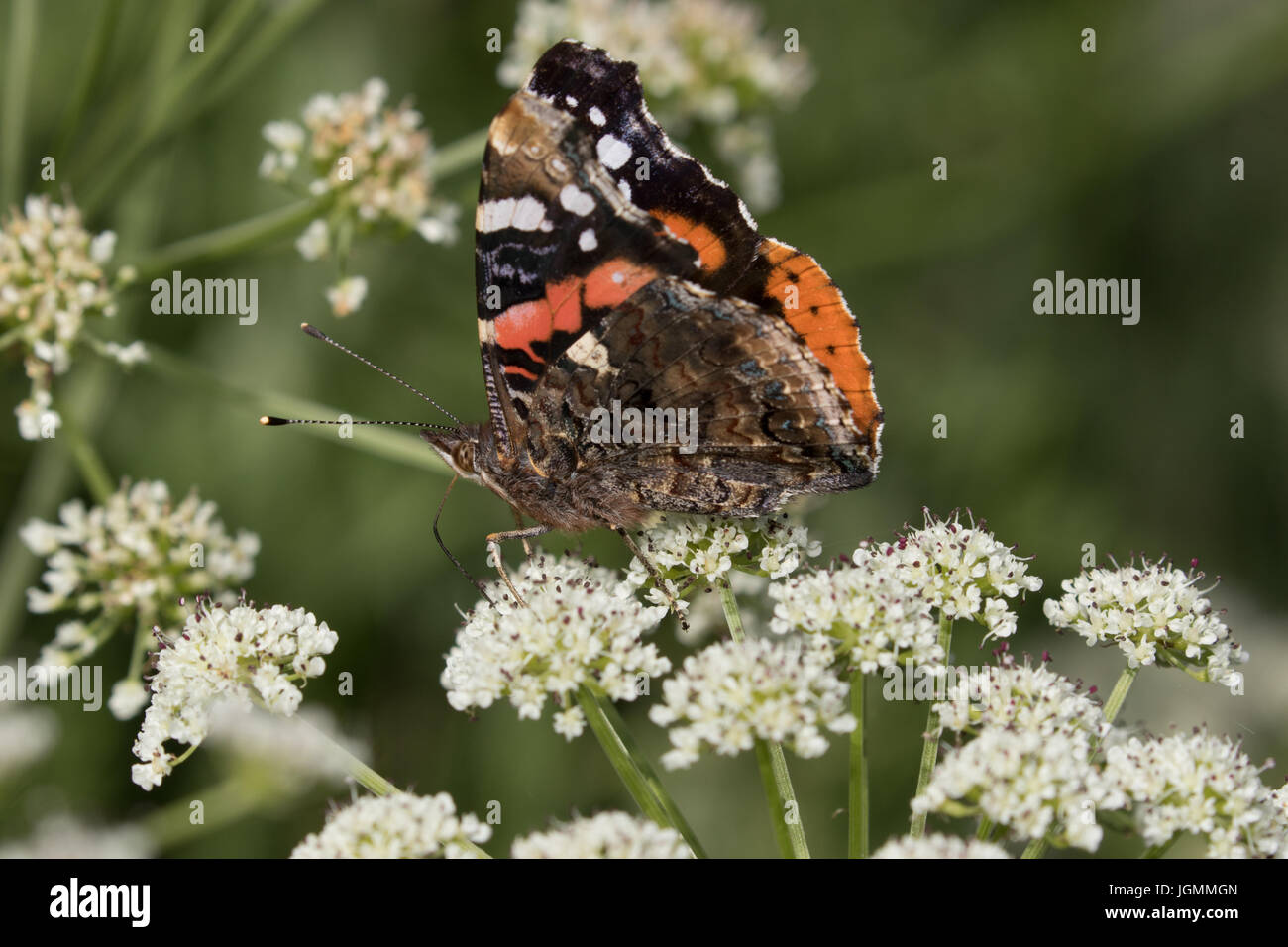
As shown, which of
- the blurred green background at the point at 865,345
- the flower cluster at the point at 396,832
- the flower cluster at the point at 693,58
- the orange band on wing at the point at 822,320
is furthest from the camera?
the flower cluster at the point at 693,58

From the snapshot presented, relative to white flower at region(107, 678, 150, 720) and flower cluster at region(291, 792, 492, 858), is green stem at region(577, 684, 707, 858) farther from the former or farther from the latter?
white flower at region(107, 678, 150, 720)

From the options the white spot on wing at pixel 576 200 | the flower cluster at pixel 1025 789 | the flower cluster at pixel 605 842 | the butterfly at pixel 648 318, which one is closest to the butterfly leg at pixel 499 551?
the butterfly at pixel 648 318

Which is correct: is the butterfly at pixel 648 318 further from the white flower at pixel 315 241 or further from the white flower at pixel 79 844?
the white flower at pixel 79 844

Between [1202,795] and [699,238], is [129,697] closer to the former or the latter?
[699,238]

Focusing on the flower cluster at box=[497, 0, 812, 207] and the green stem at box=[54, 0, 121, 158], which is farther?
the flower cluster at box=[497, 0, 812, 207]

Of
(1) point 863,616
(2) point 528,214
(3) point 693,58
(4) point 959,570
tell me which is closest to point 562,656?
(1) point 863,616

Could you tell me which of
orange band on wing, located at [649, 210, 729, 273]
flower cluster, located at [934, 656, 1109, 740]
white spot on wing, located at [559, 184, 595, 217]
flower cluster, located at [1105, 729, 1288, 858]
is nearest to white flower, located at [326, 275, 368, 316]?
white spot on wing, located at [559, 184, 595, 217]
